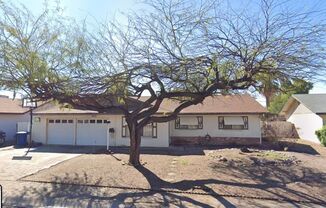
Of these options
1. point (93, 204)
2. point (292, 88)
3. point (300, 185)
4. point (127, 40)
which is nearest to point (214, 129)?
point (292, 88)

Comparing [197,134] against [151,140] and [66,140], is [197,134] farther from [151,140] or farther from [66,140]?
[66,140]

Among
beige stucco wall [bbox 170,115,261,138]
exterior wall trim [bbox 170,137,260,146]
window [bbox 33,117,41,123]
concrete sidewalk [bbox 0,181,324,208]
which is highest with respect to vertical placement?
window [bbox 33,117,41,123]

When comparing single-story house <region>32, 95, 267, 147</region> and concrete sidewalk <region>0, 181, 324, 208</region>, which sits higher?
single-story house <region>32, 95, 267, 147</region>

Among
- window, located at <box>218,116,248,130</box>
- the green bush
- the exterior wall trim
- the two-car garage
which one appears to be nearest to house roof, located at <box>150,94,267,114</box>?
window, located at <box>218,116,248,130</box>

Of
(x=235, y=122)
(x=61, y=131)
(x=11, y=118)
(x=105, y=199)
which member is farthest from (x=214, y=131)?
(x=11, y=118)

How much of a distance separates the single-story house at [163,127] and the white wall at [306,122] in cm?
506

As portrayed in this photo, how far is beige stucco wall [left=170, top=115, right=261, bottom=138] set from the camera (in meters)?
19.8

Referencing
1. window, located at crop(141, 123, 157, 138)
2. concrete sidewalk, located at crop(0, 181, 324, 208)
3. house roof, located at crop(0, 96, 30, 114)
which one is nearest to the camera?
concrete sidewalk, located at crop(0, 181, 324, 208)

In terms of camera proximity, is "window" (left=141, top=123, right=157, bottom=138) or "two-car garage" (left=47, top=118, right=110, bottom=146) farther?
"two-car garage" (left=47, top=118, right=110, bottom=146)

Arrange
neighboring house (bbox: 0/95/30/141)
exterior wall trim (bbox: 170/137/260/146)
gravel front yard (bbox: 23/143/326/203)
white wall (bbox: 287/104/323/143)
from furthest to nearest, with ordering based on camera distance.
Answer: neighboring house (bbox: 0/95/30/141), white wall (bbox: 287/104/323/143), exterior wall trim (bbox: 170/137/260/146), gravel front yard (bbox: 23/143/326/203)

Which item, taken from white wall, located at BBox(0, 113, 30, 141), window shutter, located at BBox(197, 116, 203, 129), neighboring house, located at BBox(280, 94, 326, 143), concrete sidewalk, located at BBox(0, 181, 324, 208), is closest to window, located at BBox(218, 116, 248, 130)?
window shutter, located at BBox(197, 116, 203, 129)

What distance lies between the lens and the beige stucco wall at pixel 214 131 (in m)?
19.8

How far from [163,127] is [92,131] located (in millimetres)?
4863

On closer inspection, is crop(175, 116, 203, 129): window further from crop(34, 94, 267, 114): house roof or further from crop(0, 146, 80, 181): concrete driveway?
crop(0, 146, 80, 181): concrete driveway
